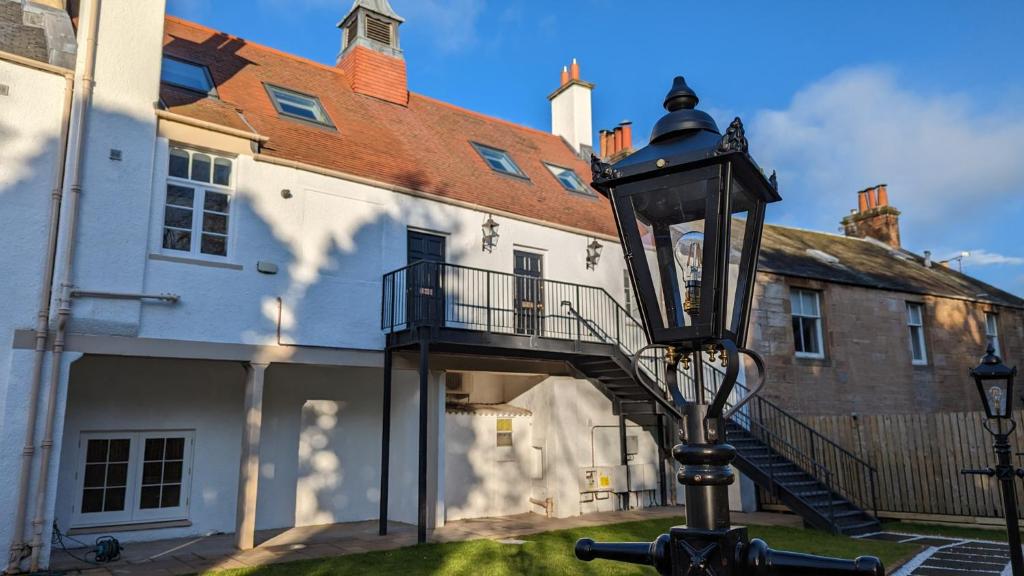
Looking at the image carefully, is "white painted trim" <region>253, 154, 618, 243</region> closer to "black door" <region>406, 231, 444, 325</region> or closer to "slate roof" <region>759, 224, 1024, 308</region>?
"black door" <region>406, 231, 444, 325</region>

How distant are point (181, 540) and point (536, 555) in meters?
5.27

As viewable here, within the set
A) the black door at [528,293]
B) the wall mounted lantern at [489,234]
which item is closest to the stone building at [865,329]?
the black door at [528,293]

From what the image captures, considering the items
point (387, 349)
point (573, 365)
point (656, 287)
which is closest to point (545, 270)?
point (573, 365)

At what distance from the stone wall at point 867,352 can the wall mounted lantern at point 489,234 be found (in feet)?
19.5

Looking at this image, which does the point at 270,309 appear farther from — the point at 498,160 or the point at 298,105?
the point at 498,160

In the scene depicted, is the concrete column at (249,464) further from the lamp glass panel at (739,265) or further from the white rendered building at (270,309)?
the lamp glass panel at (739,265)

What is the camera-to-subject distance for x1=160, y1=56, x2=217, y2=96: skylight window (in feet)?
36.6

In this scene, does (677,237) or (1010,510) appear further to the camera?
(1010,510)

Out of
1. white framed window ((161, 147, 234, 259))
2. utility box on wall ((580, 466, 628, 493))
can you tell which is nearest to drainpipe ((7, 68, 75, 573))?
white framed window ((161, 147, 234, 259))

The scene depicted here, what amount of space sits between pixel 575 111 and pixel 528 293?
8091 mm

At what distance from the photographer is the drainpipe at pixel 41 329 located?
8.04 metres

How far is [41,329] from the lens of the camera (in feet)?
27.9

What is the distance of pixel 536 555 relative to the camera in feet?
29.9

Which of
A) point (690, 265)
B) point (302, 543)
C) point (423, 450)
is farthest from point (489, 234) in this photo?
point (690, 265)
